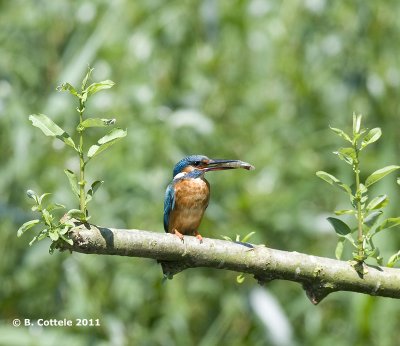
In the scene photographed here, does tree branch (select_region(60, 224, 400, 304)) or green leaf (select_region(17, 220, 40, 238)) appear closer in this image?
green leaf (select_region(17, 220, 40, 238))

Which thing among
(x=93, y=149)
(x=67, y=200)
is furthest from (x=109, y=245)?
(x=67, y=200)

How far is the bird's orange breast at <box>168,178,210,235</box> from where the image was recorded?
3.09m

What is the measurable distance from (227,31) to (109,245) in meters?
3.44

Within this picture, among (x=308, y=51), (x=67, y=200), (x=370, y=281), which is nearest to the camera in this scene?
(x=370, y=281)

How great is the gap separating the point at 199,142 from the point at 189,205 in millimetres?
1257

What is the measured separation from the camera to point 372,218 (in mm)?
1757

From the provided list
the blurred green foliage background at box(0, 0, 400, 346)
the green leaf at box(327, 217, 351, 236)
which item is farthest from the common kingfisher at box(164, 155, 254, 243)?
the green leaf at box(327, 217, 351, 236)

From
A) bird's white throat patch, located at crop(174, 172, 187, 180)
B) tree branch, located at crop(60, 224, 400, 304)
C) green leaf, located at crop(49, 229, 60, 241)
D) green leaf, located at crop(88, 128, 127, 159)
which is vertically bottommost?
tree branch, located at crop(60, 224, 400, 304)

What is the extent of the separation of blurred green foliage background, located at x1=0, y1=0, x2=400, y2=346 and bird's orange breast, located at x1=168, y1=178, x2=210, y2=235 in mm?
724

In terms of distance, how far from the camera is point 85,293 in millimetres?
3861

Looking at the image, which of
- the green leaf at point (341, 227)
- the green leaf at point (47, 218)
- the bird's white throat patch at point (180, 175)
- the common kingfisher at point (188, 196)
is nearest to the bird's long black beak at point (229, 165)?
the common kingfisher at point (188, 196)

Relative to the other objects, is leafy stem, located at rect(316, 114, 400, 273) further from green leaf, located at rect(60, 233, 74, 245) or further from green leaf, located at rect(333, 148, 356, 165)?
green leaf, located at rect(60, 233, 74, 245)

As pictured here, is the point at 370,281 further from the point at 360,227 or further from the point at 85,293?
the point at 85,293

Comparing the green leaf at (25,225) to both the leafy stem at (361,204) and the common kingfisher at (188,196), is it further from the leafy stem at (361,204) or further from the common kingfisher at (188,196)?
the common kingfisher at (188,196)
